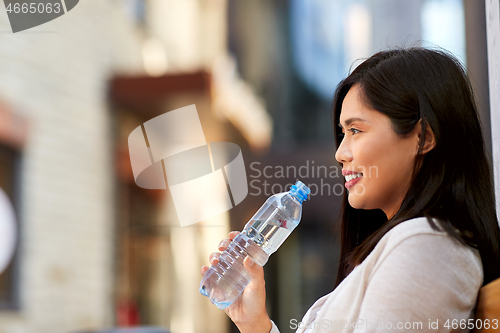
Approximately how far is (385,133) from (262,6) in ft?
7.83

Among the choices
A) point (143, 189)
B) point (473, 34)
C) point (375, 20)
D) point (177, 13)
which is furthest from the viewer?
point (177, 13)

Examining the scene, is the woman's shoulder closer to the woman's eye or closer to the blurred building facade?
the woman's eye

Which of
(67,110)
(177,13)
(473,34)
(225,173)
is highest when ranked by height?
(177,13)

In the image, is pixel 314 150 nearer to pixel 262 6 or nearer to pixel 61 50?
pixel 262 6

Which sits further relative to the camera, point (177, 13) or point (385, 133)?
point (177, 13)

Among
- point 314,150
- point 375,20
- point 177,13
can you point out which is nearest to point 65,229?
point 314,150

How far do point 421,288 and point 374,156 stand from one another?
31 cm

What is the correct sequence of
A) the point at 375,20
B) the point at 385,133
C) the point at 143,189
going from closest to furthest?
the point at 385,133 < the point at 375,20 < the point at 143,189

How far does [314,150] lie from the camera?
9.27ft

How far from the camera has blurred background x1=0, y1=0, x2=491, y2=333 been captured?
2.71 m

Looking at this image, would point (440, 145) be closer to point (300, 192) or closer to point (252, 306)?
point (300, 192)

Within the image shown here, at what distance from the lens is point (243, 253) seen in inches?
46.6

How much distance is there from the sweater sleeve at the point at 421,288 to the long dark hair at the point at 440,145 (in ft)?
0.15

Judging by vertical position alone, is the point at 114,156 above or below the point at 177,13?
below
